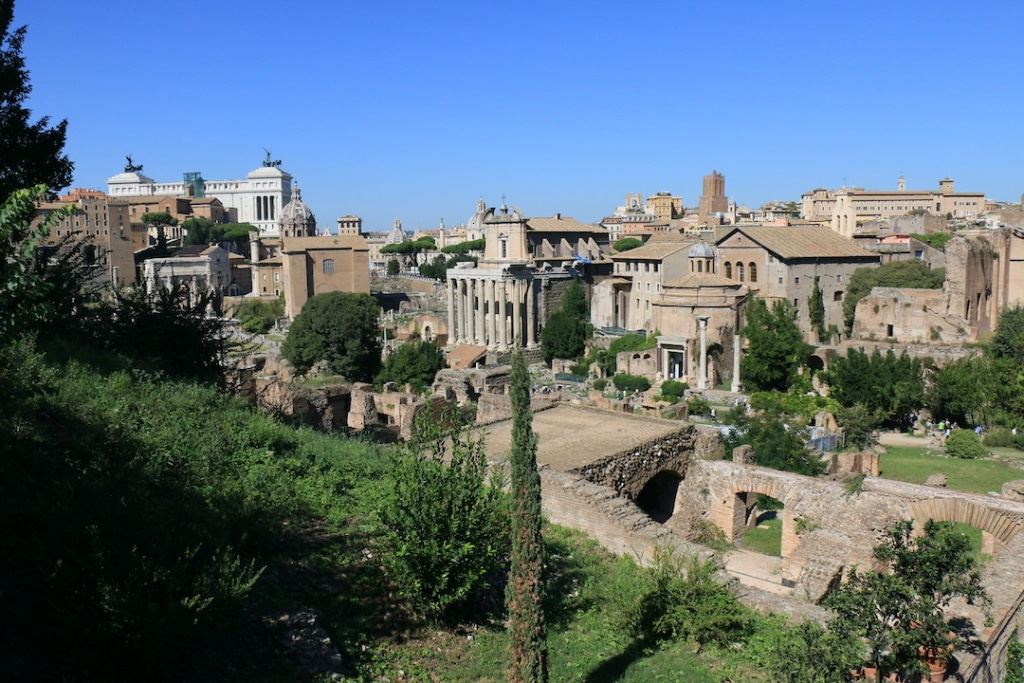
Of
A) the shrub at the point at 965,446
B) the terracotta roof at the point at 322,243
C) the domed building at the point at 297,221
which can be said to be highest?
the domed building at the point at 297,221

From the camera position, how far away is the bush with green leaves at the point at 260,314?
60.8m

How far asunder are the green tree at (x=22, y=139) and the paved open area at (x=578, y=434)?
869 cm

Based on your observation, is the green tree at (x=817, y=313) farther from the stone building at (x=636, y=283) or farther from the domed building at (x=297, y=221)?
the domed building at (x=297, y=221)

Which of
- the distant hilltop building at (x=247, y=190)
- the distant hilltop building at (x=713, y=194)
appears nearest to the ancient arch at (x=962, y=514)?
the distant hilltop building at (x=713, y=194)

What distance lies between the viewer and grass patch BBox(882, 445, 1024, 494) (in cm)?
1986

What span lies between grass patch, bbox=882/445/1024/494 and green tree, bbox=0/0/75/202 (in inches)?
717

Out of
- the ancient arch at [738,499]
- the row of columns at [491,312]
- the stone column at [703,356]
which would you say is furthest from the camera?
the row of columns at [491,312]

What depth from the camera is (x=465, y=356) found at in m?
46.3

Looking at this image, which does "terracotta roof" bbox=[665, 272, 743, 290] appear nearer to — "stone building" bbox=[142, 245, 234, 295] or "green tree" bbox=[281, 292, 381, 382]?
"green tree" bbox=[281, 292, 381, 382]

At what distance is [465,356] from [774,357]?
671 inches

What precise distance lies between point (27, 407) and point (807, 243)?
42132mm

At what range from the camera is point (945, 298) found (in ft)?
125

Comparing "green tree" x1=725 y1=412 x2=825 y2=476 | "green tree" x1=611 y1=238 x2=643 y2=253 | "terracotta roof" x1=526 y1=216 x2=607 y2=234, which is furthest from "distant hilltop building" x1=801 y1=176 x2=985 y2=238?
"green tree" x1=725 y1=412 x2=825 y2=476

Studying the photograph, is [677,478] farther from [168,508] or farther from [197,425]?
[168,508]
